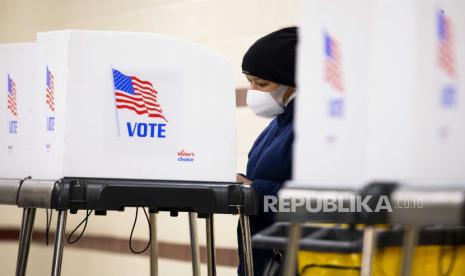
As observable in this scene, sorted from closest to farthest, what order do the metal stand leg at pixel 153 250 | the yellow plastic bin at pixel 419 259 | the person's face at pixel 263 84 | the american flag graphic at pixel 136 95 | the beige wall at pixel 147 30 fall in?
the yellow plastic bin at pixel 419 259
the american flag graphic at pixel 136 95
the person's face at pixel 263 84
the metal stand leg at pixel 153 250
the beige wall at pixel 147 30

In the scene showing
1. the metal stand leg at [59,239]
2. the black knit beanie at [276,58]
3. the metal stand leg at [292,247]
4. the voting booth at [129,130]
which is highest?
the black knit beanie at [276,58]

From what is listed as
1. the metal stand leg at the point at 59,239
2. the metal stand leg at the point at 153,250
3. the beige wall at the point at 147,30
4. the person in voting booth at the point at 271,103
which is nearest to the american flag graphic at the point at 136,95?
the metal stand leg at the point at 59,239

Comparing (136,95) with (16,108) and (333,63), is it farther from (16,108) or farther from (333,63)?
(333,63)

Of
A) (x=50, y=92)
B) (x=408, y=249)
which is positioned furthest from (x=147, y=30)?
(x=408, y=249)

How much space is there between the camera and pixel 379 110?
94 centimetres

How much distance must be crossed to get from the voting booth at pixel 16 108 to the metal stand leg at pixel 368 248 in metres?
1.17

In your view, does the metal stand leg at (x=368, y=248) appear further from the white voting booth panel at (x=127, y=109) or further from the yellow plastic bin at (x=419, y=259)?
the white voting booth panel at (x=127, y=109)

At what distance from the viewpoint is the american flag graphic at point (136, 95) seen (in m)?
1.64

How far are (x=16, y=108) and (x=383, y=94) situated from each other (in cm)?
127

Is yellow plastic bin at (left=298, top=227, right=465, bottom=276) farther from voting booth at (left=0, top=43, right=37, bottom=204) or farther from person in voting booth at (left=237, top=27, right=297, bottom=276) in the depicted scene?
voting booth at (left=0, top=43, right=37, bottom=204)

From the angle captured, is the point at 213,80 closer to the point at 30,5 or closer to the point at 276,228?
the point at 276,228

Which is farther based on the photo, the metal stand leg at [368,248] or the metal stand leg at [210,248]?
the metal stand leg at [210,248]

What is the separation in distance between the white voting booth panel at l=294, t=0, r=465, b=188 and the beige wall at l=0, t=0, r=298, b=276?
5.79 ft

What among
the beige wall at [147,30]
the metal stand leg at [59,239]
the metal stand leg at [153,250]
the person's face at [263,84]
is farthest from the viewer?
the beige wall at [147,30]
